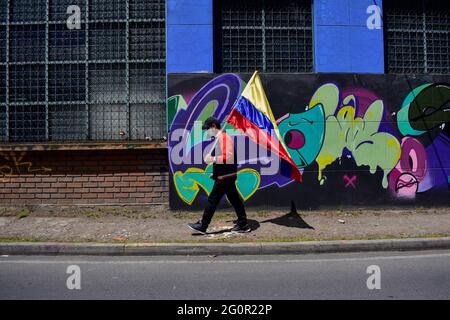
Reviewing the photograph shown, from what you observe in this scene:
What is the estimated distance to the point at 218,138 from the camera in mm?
6941

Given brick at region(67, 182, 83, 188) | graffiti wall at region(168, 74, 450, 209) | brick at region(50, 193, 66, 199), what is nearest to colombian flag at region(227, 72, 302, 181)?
graffiti wall at region(168, 74, 450, 209)

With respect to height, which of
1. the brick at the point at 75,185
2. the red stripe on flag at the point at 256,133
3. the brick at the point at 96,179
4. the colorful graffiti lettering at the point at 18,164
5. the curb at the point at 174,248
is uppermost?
the red stripe on flag at the point at 256,133

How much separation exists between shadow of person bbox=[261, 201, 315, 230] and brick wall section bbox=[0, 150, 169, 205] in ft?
8.15

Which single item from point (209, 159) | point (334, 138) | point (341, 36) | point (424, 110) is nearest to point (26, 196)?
point (209, 159)

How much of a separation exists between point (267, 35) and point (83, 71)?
4151mm

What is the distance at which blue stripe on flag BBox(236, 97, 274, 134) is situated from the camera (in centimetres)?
751

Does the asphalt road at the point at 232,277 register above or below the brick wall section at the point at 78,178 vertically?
below

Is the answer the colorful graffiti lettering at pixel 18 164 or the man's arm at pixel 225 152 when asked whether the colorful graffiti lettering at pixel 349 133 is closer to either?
the man's arm at pixel 225 152

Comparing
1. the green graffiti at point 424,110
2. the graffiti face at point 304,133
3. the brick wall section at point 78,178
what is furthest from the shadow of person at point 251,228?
the green graffiti at point 424,110

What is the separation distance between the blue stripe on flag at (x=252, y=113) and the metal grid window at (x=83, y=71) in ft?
7.30

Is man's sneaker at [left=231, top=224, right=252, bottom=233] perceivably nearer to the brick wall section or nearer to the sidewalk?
the sidewalk

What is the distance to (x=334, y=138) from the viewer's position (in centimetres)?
862

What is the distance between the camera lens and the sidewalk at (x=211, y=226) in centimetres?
669
